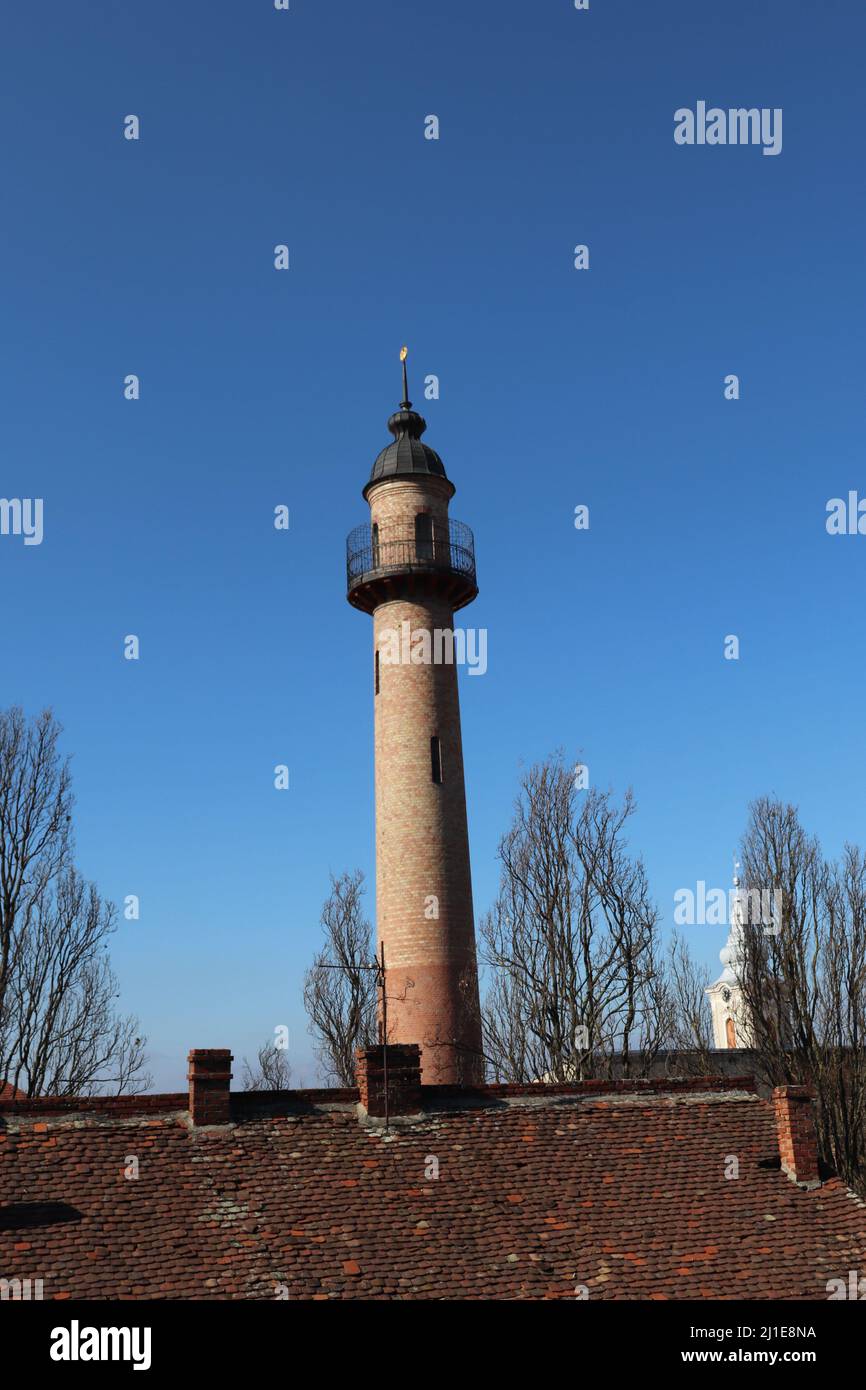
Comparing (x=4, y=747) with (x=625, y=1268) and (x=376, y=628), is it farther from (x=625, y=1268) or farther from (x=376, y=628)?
(x=625, y=1268)

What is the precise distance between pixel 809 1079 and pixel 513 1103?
13.7 metres

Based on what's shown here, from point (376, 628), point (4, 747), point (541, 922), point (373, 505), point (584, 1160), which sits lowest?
point (584, 1160)

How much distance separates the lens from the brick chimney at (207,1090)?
16719 mm

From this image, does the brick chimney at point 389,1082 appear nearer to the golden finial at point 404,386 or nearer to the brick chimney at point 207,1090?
the brick chimney at point 207,1090

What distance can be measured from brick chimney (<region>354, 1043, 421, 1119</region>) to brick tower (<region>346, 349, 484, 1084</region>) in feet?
30.8

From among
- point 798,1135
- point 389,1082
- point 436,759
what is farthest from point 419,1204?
point 436,759

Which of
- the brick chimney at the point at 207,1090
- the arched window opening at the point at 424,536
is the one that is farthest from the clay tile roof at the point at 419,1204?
the arched window opening at the point at 424,536

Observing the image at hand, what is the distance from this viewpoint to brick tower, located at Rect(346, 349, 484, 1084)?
90.0ft

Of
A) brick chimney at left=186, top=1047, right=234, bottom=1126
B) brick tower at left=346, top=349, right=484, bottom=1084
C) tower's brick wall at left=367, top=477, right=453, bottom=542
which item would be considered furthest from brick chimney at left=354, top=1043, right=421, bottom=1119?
tower's brick wall at left=367, top=477, right=453, bottom=542

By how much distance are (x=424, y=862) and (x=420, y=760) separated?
8.01 feet

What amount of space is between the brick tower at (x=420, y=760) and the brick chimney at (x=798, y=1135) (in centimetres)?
1031

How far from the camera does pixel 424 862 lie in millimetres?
28078

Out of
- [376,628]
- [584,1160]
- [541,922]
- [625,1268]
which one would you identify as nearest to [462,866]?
[541,922]
